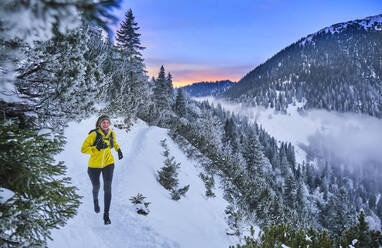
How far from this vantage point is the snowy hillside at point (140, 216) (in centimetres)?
423

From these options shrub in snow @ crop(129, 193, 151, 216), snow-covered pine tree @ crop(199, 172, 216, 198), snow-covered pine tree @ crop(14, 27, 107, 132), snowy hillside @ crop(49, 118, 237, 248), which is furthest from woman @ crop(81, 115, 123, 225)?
snow-covered pine tree @ crop(199, 172, 216, 198)

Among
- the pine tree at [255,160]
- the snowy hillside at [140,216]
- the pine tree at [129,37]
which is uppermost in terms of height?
the pine tree at [129,37]

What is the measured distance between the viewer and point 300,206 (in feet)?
140

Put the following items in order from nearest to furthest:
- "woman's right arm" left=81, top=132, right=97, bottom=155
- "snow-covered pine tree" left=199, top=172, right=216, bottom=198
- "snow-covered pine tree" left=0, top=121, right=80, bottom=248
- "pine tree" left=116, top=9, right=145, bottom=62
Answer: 1. "snow-covered pine tree" left=0, top=121, right=80, bottom=248
2. "woman's right arm" left=81, top=132, right=97, bottom=155
3. "snow-covered pine tree" left=199, top=172, right=216, bottom=198
4. "pine tree" left=116, top=9, right=145, bottom=62

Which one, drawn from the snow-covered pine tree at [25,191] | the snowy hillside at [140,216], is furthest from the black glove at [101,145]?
the snow-covered pine tree at [25,191]

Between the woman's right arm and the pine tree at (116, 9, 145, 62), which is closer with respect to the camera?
the woman's right arm

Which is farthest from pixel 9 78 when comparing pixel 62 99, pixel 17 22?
pixel 62 99

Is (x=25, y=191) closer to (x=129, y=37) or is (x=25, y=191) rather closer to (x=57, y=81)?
(x=57, y=81)

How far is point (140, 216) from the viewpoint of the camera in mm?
5578

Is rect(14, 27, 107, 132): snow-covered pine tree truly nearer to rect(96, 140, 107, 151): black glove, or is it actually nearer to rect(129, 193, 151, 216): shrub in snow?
rect(96, 140, 107, 151): black glove

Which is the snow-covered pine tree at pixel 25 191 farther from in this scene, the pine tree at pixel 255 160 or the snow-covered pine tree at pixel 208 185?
the pine tree at pixel 255 160

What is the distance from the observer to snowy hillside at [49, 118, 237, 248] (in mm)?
4227

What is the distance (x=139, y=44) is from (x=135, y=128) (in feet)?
65.7

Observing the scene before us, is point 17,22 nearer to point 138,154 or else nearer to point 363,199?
point 138,154
